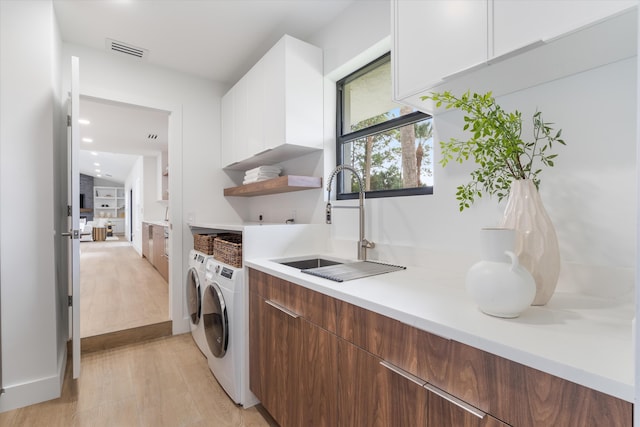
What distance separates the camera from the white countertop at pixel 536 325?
1.88 ft

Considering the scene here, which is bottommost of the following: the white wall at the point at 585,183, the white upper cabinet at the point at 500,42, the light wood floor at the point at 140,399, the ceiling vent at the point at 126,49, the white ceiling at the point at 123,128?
the light wood floor at the point at 140,399

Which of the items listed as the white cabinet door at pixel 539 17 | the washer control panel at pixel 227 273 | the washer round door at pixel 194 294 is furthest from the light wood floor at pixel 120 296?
the white cabinet door at pixel 539 17

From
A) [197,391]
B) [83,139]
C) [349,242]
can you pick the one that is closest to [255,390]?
[197,391]

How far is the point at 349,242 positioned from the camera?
198cm

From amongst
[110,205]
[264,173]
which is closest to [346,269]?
[264,173]

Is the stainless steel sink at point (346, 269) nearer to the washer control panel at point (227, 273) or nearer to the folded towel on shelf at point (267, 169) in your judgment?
the washer control panel at point (227, 273)

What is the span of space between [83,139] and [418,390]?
6.43m

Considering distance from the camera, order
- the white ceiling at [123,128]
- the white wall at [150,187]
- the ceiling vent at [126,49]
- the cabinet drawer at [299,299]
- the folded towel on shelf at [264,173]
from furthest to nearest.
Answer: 1. the white wall at [150,187]
2. the white ceiling at [123,128]
3. the folded towel on shelf at [264,173]
4. the ceiling vent at [126,49]
5. the cabinet drawer at [299,299]

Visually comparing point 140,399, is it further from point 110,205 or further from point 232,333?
point 110,205

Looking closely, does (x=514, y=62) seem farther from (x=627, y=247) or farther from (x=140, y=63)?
(x=140, y=63)

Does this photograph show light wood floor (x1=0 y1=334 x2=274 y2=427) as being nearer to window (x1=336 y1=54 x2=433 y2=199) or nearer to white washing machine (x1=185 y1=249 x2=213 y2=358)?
white washing machine (x1=185 y1=249 x2=213 y2=358)

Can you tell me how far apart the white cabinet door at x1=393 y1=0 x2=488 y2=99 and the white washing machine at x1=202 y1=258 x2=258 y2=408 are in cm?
137

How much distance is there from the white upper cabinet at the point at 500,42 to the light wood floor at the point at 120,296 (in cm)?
305

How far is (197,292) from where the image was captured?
7.83ft
